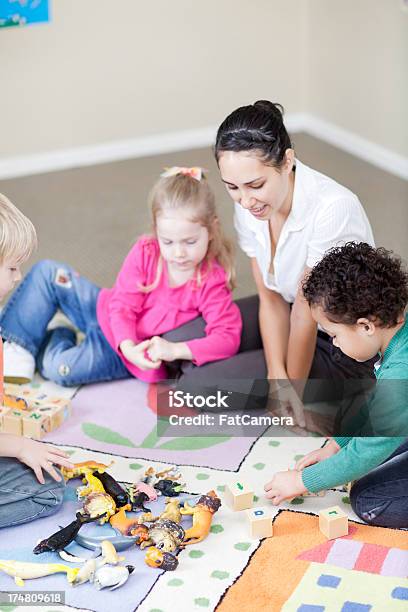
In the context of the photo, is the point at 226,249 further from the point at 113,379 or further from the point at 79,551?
the point at 79,551

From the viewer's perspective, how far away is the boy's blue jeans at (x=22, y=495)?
1.55 metres

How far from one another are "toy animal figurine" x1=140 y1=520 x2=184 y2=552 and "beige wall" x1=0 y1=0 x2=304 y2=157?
2022 millimetres

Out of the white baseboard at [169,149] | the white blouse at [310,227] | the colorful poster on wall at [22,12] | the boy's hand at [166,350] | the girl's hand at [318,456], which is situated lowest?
the girl's hand at [318,456]

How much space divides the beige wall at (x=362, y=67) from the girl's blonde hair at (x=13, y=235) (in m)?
1.78

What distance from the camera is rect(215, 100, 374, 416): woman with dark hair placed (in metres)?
1.67

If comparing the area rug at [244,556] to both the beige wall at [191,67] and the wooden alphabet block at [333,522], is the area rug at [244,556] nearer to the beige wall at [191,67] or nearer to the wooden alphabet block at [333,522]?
the wooden alphabet block at [333,522]

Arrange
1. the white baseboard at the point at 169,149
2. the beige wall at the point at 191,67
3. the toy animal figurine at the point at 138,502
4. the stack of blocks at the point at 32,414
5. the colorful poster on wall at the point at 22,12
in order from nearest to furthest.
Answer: the toy animal figurine at the point at 138,502
the stack of blocks at the point at 32,414
the colorful poster on wall at the point at 22,12
the beige wall at the point at 191,67
the white baseboard at the point at 169,149

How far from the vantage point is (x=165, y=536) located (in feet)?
4.89

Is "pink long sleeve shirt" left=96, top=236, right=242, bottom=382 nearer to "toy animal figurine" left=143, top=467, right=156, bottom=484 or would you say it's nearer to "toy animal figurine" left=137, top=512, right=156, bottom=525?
Result: "toy animal figurine" left=143, top=467, right=156, bottom=484

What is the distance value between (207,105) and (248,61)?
216 millimetres

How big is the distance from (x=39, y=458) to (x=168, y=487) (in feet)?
0.75

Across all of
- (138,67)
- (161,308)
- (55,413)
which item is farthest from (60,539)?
(138,67)

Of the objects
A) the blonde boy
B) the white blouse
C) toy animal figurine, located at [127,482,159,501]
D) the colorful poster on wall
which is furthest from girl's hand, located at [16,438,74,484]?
the colorful poster on wall

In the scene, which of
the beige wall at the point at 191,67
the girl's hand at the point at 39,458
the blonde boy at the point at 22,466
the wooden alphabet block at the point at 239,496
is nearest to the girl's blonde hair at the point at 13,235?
the blonde boy at the point at 22,466
